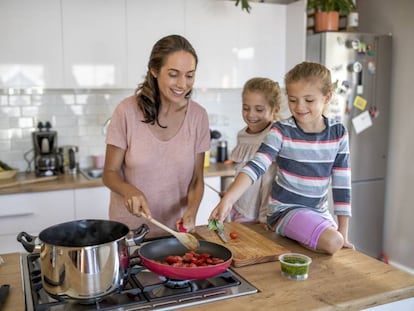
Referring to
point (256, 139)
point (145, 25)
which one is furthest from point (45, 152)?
point (256, 139)

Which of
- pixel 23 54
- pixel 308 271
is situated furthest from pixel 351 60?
pixel 308 271

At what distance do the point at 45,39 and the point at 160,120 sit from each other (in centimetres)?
138

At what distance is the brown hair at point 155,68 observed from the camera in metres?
1.68

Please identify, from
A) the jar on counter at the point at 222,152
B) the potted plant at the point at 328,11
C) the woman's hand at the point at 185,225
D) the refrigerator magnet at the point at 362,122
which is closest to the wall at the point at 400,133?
the refrigerator magnet at the point at 362,122

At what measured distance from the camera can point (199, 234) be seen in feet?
5.15

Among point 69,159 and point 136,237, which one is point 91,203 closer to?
point 69,159

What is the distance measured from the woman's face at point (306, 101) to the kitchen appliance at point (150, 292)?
0.58m

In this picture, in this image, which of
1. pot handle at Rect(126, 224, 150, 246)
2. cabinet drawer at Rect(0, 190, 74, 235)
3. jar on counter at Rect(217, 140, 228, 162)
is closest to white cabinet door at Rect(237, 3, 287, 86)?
jar on counter at Rect(217, 140, 228, 162)

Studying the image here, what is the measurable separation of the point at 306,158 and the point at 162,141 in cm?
57

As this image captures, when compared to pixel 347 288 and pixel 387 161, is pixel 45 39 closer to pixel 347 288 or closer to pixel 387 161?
pixel 347 288

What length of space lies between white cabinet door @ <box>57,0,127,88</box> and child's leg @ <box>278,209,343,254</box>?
181cm

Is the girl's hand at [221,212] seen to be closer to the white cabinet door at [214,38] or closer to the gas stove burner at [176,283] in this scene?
the gas stove burner at [176,283]

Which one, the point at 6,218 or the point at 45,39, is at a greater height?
the point at 45,39

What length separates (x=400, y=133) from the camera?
354 cm
